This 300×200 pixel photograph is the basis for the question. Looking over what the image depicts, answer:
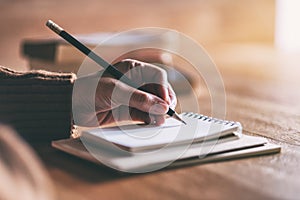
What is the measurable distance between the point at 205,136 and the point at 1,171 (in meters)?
0.43

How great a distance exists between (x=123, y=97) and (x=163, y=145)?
0.14 m

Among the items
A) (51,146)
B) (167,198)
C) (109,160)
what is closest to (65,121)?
(51,146)

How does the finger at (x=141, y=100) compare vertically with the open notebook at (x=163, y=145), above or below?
above

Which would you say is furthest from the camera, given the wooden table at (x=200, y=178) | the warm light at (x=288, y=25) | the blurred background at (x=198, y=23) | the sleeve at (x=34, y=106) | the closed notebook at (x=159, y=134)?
the warm light at (x=288, y=25)

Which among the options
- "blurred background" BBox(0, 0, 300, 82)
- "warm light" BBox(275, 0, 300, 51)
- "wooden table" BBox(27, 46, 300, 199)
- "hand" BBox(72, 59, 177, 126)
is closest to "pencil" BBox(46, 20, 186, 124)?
"hand" BBox(72, 59, 177, 126)

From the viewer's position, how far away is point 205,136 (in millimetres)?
803

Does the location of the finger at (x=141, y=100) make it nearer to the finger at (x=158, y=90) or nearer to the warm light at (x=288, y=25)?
the finger at (x=158, y=90)

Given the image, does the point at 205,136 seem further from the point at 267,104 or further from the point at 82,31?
the point at 82,31

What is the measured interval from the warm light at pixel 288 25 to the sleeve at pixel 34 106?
65.6 inches

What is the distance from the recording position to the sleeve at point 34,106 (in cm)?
87

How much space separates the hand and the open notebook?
0.03m

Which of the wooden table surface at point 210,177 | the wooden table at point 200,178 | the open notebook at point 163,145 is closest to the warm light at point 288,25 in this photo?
the wooden table surface at point 210,177

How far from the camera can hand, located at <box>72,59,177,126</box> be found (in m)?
0.86

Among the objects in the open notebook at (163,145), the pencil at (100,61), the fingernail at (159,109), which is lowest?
the open notebook at (163,145)
